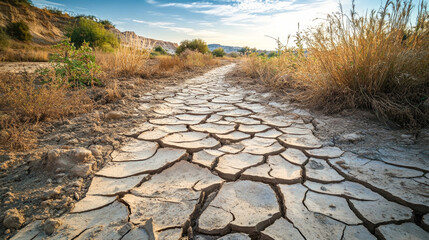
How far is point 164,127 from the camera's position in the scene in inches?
83.6

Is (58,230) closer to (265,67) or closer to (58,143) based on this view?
(58,143)

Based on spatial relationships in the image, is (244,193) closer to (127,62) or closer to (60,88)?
(60,88)

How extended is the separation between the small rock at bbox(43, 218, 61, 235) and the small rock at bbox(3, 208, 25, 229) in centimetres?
12

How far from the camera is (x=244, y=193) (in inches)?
45.1

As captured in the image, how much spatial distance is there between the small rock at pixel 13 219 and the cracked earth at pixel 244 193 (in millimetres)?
48

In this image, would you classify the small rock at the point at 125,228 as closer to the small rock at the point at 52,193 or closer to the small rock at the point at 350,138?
the small rock at the point at 52,193

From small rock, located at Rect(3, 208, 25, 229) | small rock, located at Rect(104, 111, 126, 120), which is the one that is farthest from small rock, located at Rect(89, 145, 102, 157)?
small rock, located at Rect(104, 111, 126, 120)

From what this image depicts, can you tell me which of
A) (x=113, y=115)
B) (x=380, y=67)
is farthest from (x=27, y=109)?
(x=380, y=67)

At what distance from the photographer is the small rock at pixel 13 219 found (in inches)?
34.2

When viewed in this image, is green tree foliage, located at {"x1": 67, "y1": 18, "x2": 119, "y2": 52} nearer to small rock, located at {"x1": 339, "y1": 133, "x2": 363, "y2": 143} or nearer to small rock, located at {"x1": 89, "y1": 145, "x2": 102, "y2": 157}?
small rock, located at {"x1": 89, "y1": 145, "x2": 102, "y2": 157}

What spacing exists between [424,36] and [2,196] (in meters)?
3.74

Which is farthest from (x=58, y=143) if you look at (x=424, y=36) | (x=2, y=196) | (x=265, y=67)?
(x=265, y=67)

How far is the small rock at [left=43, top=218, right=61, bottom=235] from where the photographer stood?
86 centimetres

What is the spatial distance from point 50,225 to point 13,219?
178 mm
